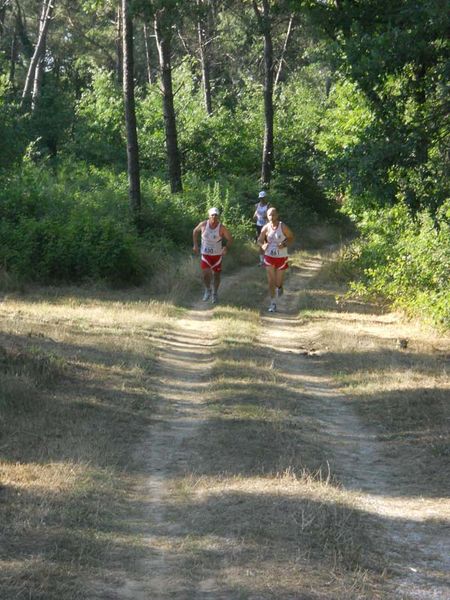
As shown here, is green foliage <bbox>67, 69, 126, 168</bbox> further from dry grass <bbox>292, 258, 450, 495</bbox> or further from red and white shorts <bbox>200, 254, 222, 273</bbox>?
dry grass <bbox>292, 258, 450, 495</bbox>

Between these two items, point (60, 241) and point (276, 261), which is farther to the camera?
point (60, 241)

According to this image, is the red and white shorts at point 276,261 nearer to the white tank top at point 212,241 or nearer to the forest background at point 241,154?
the white tank top at point 212,241

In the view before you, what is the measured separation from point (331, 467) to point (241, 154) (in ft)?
101

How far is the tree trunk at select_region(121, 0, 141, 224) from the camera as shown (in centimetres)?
2190

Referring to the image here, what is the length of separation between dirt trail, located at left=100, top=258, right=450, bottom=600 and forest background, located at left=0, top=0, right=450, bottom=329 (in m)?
2.96

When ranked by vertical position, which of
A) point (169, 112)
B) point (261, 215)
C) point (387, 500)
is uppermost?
point (169, 112)

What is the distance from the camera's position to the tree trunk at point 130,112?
21903 millimetres

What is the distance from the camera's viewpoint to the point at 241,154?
38.2m

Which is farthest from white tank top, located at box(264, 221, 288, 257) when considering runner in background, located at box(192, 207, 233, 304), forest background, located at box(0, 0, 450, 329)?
forest background, located at box(0, 0, 450, 329)

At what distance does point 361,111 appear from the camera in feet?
63.4

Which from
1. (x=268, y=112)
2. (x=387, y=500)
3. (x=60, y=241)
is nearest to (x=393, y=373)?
(x=387, y=500)

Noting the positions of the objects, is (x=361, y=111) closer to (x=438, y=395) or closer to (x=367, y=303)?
(x=367, y=303)

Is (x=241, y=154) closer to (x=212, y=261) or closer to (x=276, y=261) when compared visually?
(x=212, y=261)

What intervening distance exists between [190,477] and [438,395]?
391 cm
